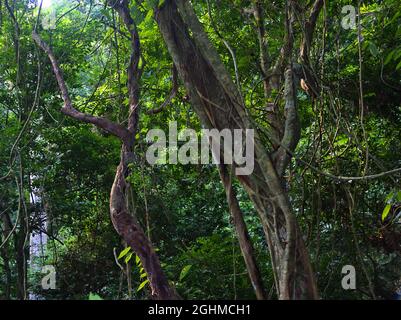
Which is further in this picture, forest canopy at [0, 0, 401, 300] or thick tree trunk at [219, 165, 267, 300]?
forest canopy at [0, 0, 401, 300]

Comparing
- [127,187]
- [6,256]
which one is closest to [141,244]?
[127,187]

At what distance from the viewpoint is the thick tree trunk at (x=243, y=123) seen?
2.03 meters

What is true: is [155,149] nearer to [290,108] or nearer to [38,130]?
[38,130]

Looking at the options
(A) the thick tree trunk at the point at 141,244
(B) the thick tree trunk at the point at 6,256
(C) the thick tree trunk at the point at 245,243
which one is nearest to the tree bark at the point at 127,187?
(A) the thick tree trunk at the point at 141,244

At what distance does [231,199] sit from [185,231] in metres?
3.39

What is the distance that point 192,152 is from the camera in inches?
195

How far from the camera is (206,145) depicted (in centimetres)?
457

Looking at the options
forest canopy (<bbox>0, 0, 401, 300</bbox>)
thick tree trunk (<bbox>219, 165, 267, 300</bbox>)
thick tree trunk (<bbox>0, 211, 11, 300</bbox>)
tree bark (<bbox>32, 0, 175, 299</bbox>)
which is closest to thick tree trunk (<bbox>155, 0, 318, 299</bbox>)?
forest canopy (<bbox>0, 0, 401, 300</bbox>)

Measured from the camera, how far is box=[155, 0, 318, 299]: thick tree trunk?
203 centimetres

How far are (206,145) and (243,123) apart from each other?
224 centimetres

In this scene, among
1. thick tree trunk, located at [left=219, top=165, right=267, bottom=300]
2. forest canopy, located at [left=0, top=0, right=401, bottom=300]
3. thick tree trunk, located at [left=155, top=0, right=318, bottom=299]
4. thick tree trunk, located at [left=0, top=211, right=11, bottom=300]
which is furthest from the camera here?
thick tree trunk, located at [left=0, top=211, right=11, bottom=300]

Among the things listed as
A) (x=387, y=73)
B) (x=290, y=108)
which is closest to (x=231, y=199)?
(x=290, y=108)

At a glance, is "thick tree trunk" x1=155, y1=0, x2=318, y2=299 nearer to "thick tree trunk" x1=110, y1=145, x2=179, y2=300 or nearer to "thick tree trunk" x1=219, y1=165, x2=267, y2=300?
"thick tree trunk" x1=219, y1=165, x2=267, y2=300

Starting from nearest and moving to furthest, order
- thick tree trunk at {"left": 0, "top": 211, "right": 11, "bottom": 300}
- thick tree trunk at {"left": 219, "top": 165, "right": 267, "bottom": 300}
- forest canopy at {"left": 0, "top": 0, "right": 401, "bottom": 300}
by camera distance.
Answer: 1. thick tree trunk at {"left": 219, "top": 165, "right": 267, "bottom": 300}
2. forest canopy at {"left": 0, "top": 0, "right": 401, "bottom": 300}
3. thick tree trunk at {"left": 0, "top": 211, "right": 11, "bottom": 300}
